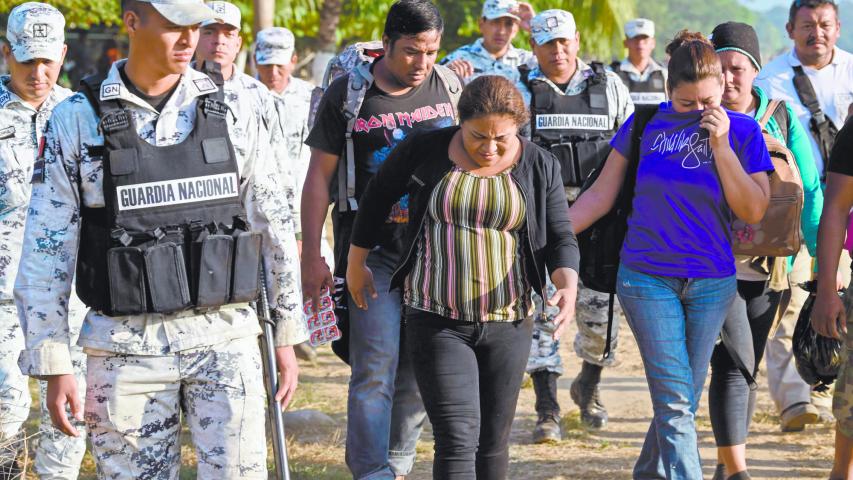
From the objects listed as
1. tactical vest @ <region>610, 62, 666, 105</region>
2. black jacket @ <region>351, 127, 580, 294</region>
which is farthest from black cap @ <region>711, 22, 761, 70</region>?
tactical vest @ <region>610, 62, 666, 105</region>

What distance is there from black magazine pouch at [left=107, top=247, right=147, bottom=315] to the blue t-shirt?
6.91 feet

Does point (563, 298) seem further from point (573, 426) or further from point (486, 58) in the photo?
point (486, 58)

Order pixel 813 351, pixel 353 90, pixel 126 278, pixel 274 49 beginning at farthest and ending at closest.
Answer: pixel 274 49 < pixel 813 351 < pixel 353 90 < pixel 126 278

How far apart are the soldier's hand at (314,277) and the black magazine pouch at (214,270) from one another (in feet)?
4.02

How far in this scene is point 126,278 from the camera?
149 inches

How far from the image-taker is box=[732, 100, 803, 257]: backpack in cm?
512

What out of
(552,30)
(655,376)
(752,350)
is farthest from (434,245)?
(552,30)

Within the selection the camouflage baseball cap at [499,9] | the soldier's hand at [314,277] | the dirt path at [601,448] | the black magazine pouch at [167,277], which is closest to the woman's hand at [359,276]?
the soldier's hand at [314,277]

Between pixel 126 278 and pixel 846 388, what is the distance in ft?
9.41

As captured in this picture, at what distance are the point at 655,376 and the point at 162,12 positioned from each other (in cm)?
241

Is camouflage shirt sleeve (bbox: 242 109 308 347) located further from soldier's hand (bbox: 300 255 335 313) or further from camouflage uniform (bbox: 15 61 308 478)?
soldier's hand (bbox: 300 255 335 313)

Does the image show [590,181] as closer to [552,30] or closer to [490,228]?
[490,228]

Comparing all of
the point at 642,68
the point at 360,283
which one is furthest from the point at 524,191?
the point at 642,68

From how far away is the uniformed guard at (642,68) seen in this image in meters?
9.44
